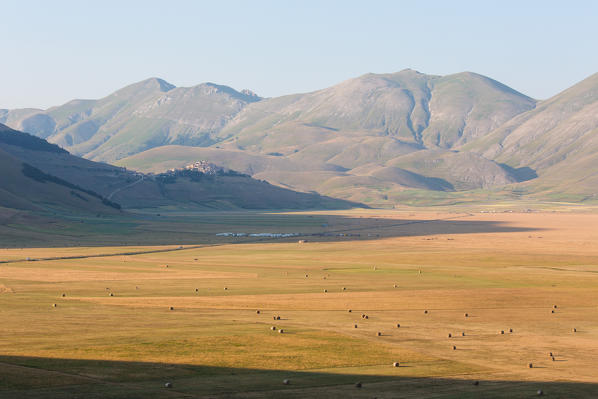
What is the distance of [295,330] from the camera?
57219 millimetres

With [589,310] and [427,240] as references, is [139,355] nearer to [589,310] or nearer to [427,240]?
[589,310]

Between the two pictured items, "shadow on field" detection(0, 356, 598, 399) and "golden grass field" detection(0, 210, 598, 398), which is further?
"golden grass field" detection(0, 210, 598, 398)

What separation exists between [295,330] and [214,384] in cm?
1789

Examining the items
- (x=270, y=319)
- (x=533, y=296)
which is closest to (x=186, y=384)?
(x=270, y=319)

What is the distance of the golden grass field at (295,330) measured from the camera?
4003cm

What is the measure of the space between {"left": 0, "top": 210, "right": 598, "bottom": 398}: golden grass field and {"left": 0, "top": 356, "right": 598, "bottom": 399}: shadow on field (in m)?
0.11

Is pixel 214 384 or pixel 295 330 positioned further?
pixel 295 330

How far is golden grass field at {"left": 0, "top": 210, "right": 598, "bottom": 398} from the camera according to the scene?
40.0 m

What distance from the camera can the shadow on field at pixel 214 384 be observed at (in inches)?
1459

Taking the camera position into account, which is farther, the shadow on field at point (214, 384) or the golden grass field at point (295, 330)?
the golden grass field at point (295, 330)

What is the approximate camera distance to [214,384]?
1566 inches

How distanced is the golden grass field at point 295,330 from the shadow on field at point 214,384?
0.11 meters

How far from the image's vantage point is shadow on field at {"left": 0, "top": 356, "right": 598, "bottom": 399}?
3706cm

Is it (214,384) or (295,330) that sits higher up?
(214,384)
